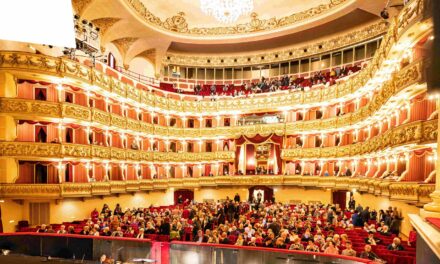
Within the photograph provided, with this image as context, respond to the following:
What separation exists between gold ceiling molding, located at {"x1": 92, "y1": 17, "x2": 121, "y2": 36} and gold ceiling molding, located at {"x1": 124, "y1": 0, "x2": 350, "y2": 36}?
1.92m

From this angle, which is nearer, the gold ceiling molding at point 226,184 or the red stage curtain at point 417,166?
the gold ceiling molding at point 226,184

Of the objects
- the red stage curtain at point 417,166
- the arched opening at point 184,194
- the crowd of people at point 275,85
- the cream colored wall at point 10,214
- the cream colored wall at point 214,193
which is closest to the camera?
the red stage curtain at point 417,166

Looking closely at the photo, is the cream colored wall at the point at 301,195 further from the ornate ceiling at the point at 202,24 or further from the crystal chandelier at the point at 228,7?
the crystal chandelier at the point at 228,7

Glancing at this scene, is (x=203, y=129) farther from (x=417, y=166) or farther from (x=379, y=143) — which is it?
(x=417, y=166)

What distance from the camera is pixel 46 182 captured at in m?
17.7

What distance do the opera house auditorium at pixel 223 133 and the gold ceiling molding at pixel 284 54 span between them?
0.14 meters

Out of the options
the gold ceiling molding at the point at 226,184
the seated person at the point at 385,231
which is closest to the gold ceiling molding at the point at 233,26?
the gold ceiling molding at the point at 226,184

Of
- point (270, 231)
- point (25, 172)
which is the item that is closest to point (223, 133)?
point (25, 172)

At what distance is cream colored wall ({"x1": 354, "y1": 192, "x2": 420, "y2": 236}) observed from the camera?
499 inches

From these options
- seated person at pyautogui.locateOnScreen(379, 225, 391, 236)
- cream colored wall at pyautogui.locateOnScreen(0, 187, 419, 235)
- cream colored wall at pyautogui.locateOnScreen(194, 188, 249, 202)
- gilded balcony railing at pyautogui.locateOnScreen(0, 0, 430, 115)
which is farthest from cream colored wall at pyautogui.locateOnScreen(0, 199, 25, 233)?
cream colored wall at pyautogui.locateOnScreen(194, 188, 249, 202)

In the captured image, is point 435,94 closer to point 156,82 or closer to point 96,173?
point 96,173

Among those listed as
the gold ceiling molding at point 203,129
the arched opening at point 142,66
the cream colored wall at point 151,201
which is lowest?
the cream colored wall at point 151,201

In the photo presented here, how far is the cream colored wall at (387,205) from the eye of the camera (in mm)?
12675

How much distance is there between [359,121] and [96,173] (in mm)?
18272
